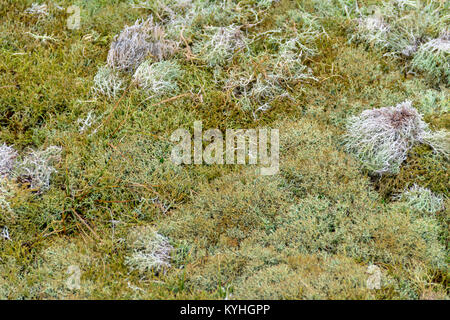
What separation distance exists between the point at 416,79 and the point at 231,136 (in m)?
2.51

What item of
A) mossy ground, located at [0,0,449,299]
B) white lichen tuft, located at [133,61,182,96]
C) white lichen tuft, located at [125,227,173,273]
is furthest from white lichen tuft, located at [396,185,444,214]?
white lichen tuft, located at [133,61,182,96]

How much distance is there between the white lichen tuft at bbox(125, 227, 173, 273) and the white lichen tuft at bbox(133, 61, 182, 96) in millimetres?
1964

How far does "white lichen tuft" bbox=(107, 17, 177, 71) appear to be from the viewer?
568cm

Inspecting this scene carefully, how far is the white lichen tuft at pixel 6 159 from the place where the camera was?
4.73 metres

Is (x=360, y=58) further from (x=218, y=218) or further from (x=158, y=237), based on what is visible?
(x=158, y=237)

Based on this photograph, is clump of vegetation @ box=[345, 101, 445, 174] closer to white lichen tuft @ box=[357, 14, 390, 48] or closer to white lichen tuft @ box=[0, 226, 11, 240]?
white lichen tuft @ box=[357, 14, 390, 48]

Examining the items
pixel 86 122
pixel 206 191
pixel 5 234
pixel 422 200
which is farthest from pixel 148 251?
pixel 422 200

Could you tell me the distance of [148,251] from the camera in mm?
4148

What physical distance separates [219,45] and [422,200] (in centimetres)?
318

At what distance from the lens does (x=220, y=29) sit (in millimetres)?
5957

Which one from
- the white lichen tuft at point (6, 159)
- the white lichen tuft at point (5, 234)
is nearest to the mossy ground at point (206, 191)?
the white lichen tuft at point (5, 234)

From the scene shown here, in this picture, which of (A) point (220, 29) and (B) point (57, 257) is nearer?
(B) point (57, 257)
